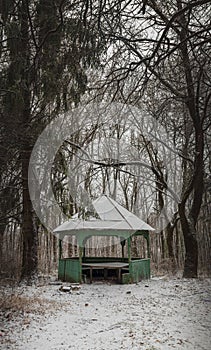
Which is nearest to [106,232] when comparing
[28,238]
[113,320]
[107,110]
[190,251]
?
[28,238]

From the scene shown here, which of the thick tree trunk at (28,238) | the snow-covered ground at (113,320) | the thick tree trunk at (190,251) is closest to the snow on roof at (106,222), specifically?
the thick tree trunk at (28,238)

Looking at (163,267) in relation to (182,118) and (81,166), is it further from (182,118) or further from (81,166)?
(182,118)

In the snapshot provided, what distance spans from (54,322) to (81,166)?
13.1 feet

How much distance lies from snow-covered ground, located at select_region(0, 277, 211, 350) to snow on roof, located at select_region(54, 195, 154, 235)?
136cm

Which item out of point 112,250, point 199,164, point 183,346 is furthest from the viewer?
point 112,250

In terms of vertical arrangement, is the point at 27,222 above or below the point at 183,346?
above

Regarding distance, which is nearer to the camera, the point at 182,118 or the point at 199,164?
the point at 199,164

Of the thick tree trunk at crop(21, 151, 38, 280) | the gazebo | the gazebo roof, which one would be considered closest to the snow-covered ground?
the thick tree trunk at crop(21, 151, 38, 280)

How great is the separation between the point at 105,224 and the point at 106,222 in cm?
7

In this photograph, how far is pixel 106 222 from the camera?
6043 millimetres

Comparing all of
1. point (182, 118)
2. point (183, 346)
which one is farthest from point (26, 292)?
point (182, 118)

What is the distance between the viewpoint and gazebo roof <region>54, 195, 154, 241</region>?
231 inches

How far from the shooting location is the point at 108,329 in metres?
2.66

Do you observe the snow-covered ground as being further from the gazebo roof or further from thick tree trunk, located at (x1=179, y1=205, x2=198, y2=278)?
the gazebo roof
